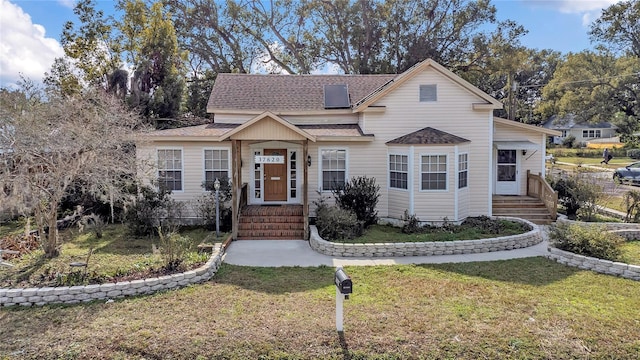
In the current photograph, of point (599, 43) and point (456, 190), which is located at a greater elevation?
point (599, 43)

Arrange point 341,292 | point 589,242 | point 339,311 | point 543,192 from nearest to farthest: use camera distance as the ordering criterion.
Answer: point 341,292, point 339,311, point 589,242, point 543,192

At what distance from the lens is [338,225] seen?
11.8 metres

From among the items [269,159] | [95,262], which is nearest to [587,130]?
[269,159]

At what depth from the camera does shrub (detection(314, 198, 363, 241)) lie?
11703 millimetres

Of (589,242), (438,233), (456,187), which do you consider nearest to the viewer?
(589,242)

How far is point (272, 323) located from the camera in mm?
6453

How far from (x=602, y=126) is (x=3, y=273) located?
227 ft

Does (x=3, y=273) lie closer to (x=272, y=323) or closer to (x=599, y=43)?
(x=272, y=323)

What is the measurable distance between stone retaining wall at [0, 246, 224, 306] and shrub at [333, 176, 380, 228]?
20.5 ft

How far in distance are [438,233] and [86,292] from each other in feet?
30.2

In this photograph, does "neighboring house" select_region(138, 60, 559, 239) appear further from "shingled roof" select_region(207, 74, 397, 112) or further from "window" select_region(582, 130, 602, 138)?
"window" select_region(582, 130, 602, 138)

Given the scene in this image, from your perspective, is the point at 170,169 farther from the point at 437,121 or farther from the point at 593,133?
the point at 593,133

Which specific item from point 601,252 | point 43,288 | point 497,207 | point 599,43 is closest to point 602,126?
point 599,43

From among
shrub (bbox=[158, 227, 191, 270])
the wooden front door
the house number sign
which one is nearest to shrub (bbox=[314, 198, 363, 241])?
the house number sign
